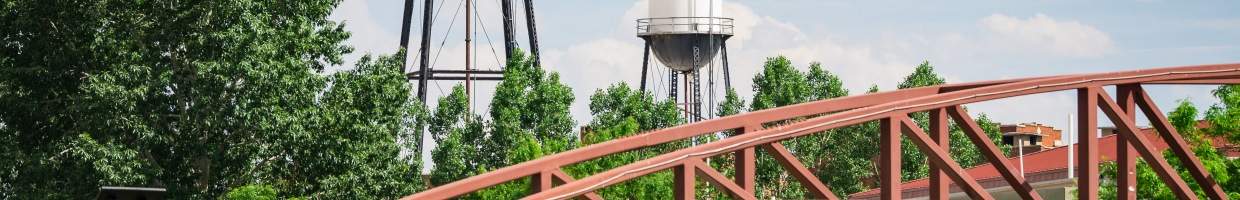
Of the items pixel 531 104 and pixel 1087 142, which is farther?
pixel 531 104

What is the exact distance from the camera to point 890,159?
77.0ft

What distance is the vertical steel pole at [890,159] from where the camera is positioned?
76.7 ft

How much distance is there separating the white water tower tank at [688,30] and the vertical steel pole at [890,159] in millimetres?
49879

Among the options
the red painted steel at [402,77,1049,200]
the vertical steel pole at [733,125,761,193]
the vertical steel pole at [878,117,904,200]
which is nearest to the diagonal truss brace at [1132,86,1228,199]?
the red painted steel at [402,77,1049,200]

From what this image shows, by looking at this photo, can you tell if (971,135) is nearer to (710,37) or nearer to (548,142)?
(548,142)

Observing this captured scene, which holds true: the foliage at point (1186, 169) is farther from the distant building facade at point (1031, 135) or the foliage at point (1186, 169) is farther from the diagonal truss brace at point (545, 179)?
the distant building facade at point (1031, 135)

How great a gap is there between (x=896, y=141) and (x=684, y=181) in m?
3.12

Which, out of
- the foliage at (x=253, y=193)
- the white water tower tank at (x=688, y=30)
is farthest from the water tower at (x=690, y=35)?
the foliage at (x=253, y=193)

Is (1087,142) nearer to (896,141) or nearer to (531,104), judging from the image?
(896,141)

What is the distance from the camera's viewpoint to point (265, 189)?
4297 centimetres

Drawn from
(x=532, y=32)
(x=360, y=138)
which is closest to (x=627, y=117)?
(x=532, y=32)

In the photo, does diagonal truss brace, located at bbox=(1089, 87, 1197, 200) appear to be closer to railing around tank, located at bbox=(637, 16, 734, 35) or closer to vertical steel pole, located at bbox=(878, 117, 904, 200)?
vertical steel pole, located at bbox=(878, 117, 904, 200)

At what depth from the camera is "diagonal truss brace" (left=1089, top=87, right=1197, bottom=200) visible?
2605 cm

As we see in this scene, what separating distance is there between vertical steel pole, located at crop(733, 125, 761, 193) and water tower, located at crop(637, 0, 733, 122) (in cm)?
4954
